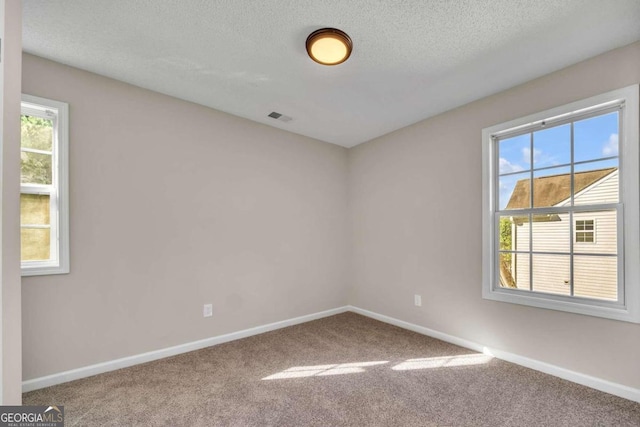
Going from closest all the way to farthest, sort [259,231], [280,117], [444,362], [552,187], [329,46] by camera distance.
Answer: [329,46]
[552,187]
[444,362]
[280,117]
[259,231]

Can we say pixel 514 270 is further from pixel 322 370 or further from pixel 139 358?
pixel 139 358

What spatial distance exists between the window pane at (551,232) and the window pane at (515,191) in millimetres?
177

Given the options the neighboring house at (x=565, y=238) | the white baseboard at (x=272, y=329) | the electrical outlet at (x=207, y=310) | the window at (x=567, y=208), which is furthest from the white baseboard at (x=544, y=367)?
the electrical outlet at (x=207, y=310)

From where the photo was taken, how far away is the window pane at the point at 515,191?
2686 mm

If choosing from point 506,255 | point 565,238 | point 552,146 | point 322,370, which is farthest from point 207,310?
point 552,146

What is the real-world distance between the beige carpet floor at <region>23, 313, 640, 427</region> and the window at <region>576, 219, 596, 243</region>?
3.72 ft

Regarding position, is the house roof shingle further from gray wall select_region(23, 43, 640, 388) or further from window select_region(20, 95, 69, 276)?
window select_region(20, 95, 69, 276)

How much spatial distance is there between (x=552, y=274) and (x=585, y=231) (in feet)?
1.43

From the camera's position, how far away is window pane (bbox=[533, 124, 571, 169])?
8.06 ft

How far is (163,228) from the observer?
2795mm

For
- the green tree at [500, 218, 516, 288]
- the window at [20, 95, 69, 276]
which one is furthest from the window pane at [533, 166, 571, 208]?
the window at [20, 95, 69, 276]

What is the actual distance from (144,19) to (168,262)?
2.01m

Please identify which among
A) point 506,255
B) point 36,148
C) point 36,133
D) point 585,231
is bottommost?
point 506,255

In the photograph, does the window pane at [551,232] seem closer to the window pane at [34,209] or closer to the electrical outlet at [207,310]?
the electrical outlet at [207,310]
